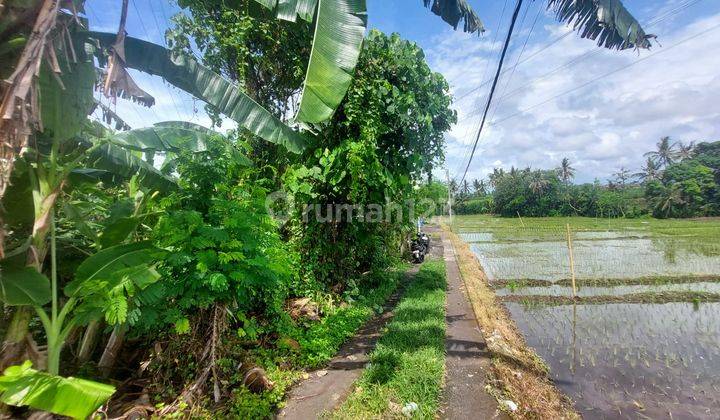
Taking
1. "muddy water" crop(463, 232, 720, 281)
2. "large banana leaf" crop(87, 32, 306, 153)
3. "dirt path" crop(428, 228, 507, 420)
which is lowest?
"muddy water" crop(463, 232, 720, 281)

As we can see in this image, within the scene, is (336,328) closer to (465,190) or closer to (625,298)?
(625,298)

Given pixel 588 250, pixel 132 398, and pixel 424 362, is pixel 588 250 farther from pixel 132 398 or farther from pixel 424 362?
pixel 132 398

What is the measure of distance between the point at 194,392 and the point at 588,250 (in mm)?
18834

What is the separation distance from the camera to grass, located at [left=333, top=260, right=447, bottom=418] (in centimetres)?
324

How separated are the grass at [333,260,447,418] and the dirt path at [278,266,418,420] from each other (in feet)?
0.48

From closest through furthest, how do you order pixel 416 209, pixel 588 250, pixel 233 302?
1. pixel 233 302
2. pixel 416 209
3. pixel 588 250

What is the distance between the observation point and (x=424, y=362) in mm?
4113

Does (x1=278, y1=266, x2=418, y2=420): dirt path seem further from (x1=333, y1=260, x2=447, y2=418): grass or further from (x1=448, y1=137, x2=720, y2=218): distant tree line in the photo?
(x1=448, y1=137, x2=720, y2=218): distant tree line

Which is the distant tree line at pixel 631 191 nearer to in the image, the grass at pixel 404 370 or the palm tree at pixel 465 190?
the palm tree at pixel 465 190

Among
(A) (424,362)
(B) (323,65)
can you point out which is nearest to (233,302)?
(A) (424,362)

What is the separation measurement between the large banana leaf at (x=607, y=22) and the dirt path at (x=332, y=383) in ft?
17.0

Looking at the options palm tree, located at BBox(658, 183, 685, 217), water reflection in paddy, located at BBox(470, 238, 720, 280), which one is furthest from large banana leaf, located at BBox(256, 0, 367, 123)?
palm tree, located at BBox(658, 183, 685, 217)

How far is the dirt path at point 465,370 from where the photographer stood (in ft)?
11.0

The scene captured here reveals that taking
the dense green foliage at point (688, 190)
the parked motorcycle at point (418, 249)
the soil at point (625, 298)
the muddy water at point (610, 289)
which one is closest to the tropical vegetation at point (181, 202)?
the soil at point (625, 298)
